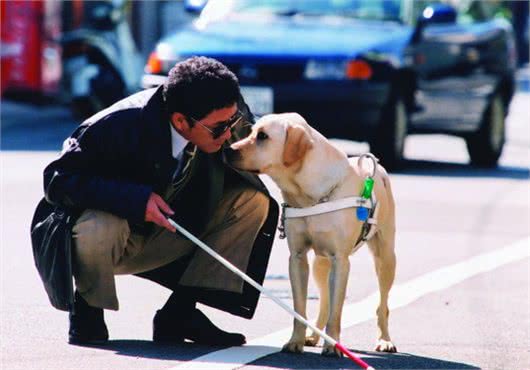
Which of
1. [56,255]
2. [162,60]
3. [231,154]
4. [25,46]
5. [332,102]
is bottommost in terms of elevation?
[25,46]

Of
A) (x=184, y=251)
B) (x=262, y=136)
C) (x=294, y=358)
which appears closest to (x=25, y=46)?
(x=184, y=251)

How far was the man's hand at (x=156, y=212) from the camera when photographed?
639 cm

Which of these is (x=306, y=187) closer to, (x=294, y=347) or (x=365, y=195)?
(x=365, y=195)

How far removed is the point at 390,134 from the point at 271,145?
302 inches

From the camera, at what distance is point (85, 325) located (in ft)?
21.9

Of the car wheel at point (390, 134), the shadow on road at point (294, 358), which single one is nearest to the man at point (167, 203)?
the shadow on road at point (294, 358)

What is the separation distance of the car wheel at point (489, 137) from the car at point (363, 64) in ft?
0.03

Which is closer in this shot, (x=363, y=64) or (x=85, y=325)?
(x=85, y=325)

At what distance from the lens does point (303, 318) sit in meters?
6.38

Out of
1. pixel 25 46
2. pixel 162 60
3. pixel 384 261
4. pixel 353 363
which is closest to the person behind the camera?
pixel 353 363

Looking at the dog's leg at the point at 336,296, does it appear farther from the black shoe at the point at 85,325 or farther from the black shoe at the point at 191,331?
the black shoe at the point at 85,325

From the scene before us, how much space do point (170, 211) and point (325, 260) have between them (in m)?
0.92

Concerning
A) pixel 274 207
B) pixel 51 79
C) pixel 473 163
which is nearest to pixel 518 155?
pixel 473 163

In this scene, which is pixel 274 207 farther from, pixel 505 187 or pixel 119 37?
pixel 119 37
